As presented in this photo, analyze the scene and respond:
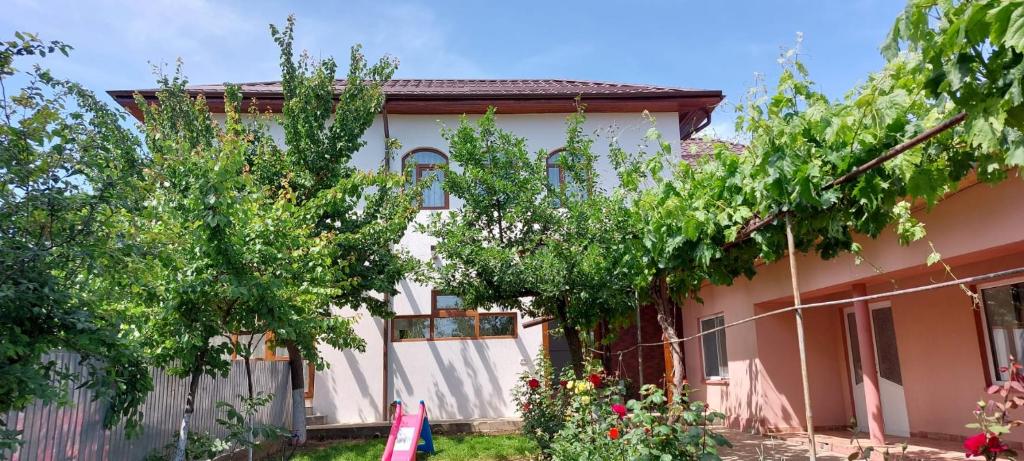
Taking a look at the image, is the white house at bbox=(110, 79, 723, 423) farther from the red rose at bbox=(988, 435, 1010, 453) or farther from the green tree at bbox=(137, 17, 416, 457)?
the red rose at bbox=(988, 435, 1010, 453)

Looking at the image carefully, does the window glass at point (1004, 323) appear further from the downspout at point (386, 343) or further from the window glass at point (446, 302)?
the downspout at point (386, 343)

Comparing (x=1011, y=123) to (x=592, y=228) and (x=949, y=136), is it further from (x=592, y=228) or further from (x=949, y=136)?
(x=592, y=228)

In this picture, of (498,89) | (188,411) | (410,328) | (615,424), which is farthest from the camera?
(498,89)

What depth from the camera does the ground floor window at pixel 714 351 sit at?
12.0 metres

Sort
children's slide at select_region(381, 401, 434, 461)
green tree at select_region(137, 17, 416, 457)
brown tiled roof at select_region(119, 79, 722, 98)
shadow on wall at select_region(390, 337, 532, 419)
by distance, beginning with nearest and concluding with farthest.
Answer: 1. green tree at select_region(137, 17, 416, 457)
2. children's slide at select_region(381, 401, 434, 461)
3. shadow on wall at select_region(390, 337, 532, 419)
4. brown tiled roof at select_region(119, 79, 722, 98)

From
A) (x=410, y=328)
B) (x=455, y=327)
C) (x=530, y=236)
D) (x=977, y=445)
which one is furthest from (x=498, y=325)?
(x=977, y=445)

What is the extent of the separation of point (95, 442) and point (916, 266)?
7.66 m

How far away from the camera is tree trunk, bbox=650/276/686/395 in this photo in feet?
19.4

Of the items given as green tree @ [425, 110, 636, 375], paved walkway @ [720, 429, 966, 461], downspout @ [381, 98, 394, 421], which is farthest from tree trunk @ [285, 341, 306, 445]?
paved walkway @ [720, 429, 966, 461]

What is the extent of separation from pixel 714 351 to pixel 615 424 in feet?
23.8

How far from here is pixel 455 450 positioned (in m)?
9.73

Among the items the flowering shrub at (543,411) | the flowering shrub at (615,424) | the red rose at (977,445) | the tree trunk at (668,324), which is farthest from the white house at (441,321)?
the red rose at (977,445)

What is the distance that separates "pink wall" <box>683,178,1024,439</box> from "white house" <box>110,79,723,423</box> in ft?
12.1

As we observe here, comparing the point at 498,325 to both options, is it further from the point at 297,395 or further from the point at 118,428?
the point at 118,428
